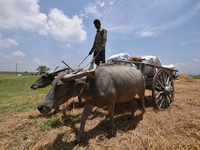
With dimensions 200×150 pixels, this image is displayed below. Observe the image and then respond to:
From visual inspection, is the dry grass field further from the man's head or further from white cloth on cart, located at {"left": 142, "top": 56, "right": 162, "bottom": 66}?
the man's head

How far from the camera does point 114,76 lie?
3.01 m

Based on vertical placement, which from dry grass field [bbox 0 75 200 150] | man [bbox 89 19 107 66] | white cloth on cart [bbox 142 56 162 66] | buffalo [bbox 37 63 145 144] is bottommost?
dry grass field [bbox 0 75 200 150]

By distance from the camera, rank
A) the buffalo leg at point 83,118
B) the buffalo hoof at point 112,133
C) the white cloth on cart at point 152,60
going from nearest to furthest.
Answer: the buffalo leg at point 83,118 → the buffalo hoof at point 112,133 → the white cloth on cart at point 152,60

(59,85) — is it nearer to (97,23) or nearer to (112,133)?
(112,133)

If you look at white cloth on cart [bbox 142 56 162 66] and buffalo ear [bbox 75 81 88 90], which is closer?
buffalo ear [bbox 75 81 88 90]

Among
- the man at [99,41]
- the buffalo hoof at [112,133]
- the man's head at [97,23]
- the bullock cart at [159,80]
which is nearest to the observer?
the buffalo hoof at [112,133]

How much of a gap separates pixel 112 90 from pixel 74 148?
1536 millimetres

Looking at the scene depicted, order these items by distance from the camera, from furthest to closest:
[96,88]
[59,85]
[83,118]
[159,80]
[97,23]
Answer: [159,80], [97,23], [83,118], [96,88], [59,85]

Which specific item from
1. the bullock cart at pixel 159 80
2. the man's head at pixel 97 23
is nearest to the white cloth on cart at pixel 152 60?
the bullock cart at pixel 159 80

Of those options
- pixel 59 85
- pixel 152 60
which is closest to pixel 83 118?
pixel 59 85

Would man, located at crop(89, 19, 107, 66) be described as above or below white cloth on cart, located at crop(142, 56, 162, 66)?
above

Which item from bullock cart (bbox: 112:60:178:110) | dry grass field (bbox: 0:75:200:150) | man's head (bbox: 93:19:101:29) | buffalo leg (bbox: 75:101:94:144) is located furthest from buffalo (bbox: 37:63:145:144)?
man's head (bbox: 93:19:101:29)

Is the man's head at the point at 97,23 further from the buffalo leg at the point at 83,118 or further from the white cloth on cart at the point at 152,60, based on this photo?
the buffalo leg at the point at 83,118

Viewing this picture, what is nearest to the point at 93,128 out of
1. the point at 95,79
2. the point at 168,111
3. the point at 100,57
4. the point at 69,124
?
the point at 69,124
